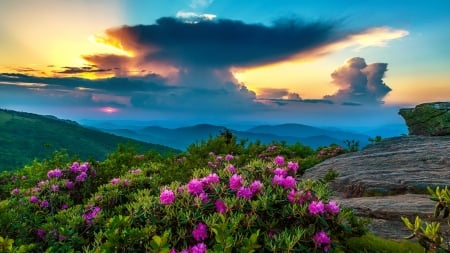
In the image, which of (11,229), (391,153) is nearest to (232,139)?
(391,153)

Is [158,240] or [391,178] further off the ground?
[158,240]

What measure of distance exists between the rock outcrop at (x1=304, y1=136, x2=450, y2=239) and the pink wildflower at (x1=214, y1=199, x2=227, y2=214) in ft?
12.3

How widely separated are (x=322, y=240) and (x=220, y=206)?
48.7 inches

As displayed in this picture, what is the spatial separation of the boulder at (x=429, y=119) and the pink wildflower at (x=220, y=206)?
16.1 m

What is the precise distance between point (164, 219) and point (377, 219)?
5.09m

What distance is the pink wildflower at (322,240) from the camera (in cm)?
457

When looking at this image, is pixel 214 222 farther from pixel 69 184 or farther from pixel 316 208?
pixel 69 184

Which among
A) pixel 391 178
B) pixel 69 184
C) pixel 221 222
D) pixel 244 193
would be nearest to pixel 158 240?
pixel 221 222

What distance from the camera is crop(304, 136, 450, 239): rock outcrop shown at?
26.9 feet

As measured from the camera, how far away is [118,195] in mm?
8094

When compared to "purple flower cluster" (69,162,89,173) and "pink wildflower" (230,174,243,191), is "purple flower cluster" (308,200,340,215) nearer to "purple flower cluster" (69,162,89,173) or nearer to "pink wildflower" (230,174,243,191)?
"pink wildflower" (230,174,243,191)

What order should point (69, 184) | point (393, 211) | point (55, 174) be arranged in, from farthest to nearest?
point (55, 174), point (69, 184), point (393, 211)

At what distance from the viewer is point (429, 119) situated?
757 inches

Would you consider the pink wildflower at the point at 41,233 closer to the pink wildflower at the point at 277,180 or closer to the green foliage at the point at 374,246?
the pink wildflower at the point at 277,180
